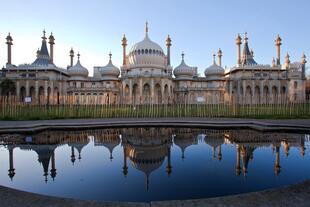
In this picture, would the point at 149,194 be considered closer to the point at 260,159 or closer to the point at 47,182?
the point at 47,182

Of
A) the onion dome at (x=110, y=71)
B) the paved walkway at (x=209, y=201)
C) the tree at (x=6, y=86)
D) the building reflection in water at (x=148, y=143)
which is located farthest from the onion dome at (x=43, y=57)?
the paved walkway at (x=209, y=201)

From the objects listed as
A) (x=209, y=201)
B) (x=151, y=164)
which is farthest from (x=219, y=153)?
(x=209, y=201)

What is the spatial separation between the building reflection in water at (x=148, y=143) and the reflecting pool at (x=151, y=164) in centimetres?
3

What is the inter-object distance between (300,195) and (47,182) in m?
5.38

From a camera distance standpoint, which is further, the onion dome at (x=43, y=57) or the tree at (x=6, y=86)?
the onion dome at (x=43, y=57)

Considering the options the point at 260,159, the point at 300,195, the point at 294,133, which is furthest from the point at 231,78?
the point at 300,195

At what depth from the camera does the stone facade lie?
4316 centimetres

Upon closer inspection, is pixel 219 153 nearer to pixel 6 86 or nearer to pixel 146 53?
pixel 146 53

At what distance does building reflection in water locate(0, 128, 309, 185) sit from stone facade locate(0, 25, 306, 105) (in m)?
30.8

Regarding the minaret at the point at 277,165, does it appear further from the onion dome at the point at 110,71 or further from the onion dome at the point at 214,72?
the onion dome at the point at 110,71

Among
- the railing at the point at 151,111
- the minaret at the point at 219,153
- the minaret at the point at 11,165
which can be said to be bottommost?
the minaret at the point at 11,165

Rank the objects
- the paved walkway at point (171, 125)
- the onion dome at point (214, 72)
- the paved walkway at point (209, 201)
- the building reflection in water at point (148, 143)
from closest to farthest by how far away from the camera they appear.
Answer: the paved walkway at point (209, 201)
the building reflection in water at point (148, 143)
the paved walkway at point (171, 125)
the onion dome at point (214, 72)

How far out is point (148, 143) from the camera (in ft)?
28.6

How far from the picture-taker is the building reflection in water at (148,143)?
20.5 ft
